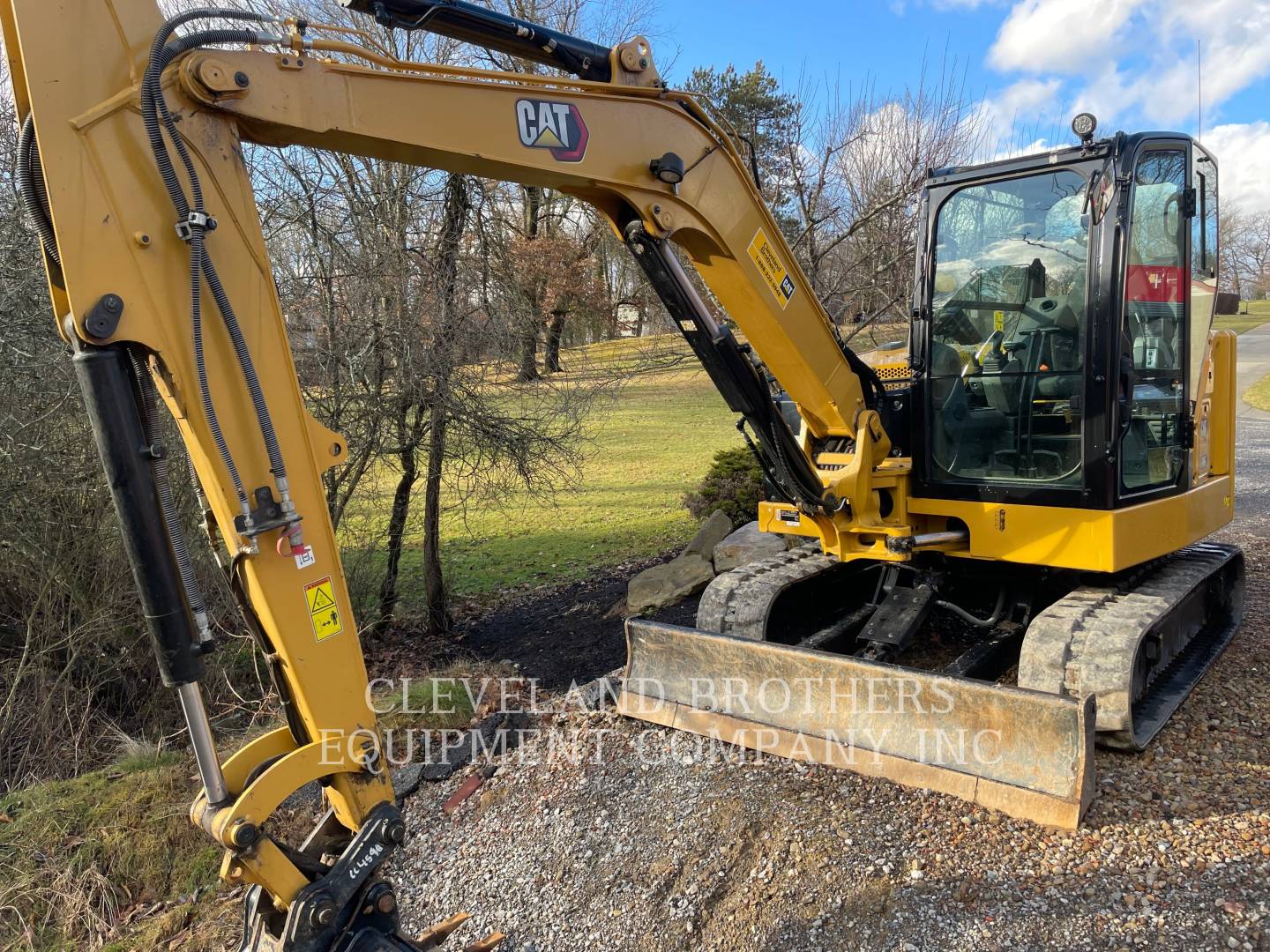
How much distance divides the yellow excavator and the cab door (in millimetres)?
26

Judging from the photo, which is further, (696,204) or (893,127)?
(893,127)

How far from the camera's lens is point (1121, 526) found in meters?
4.10

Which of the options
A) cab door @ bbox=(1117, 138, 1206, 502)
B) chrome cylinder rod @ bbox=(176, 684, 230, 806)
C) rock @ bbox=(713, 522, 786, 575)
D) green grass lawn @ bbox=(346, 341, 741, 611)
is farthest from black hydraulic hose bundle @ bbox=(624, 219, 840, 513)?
green grass lawn @ bbox=(346, 341, 741, 611)

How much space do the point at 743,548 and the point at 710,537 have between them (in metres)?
0.83

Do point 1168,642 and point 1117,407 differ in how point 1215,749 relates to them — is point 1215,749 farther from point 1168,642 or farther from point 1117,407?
point 1117,407

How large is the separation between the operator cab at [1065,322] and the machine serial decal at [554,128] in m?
2.41

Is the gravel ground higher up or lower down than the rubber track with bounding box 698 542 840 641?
lower down

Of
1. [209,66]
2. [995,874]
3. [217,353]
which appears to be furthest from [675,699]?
[209,66]

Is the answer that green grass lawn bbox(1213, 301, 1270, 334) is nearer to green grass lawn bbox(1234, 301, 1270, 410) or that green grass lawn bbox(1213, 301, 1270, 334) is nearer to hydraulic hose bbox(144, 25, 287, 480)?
green grass lawn bbox(1234, 301, 1270, 410)

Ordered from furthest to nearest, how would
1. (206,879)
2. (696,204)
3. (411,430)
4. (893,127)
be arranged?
(893,127) → (411,430) → (206,879) → (696,204)

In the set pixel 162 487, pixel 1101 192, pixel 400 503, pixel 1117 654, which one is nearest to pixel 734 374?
pixel 1101 192

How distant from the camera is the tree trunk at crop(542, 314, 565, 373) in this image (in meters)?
8.03

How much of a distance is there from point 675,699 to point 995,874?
1.85 metres

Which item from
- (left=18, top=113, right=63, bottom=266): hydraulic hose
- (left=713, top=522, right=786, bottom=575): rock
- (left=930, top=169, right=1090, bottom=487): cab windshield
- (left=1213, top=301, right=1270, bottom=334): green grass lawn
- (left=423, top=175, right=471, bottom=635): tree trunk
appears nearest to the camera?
(left=18, top=113, right=63, bottom=266): hydraulic hose
